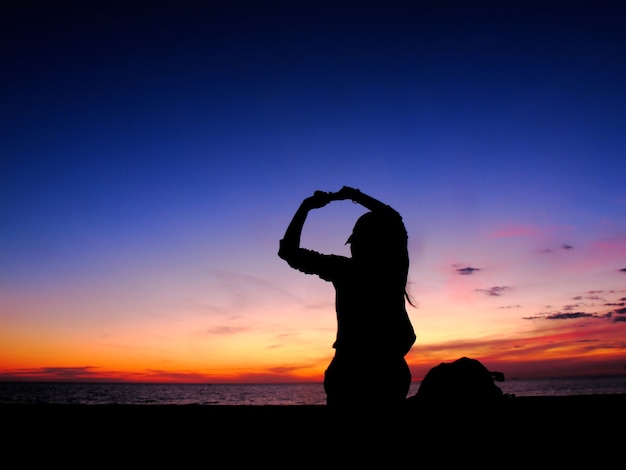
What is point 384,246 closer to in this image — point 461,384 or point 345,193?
point 345,193

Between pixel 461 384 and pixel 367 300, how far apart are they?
4.23 feet

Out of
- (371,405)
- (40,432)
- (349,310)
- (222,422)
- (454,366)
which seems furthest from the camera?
(222,422)

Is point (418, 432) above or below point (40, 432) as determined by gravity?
above

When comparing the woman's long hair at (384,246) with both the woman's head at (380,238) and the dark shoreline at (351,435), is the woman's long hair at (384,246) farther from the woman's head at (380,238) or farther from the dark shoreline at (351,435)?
the dark shoreline at (351,435)

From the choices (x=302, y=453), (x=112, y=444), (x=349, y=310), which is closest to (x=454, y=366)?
(x=349, y=310)

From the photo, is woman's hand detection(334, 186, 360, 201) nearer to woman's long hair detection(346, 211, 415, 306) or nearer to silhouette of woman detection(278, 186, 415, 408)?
silhouette of woman detection(278, 186, 415, 408)

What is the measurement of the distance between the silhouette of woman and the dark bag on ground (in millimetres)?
847

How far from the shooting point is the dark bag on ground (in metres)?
3.12

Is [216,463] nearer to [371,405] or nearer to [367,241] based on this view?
[371,405]

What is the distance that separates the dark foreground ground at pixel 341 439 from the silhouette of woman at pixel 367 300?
6.6 inches

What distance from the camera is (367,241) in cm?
257

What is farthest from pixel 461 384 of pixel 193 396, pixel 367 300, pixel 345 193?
pixel 193 396

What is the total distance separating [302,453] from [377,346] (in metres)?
2.67

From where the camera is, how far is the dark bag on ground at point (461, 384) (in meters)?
3.12
